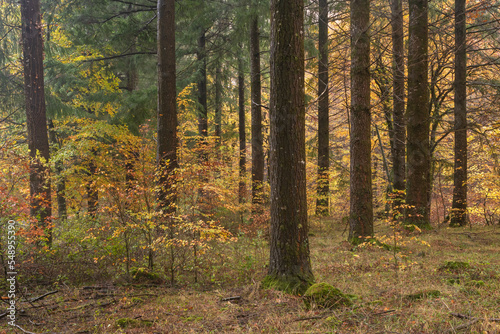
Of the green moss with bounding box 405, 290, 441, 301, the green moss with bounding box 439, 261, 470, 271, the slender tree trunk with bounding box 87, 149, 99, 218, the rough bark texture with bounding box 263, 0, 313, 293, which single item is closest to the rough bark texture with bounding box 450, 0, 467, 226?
the green moss with bounding box 439, 261, 470, 271

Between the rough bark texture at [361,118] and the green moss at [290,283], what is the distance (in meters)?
3.28

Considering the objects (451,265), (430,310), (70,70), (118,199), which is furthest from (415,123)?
(70,70)

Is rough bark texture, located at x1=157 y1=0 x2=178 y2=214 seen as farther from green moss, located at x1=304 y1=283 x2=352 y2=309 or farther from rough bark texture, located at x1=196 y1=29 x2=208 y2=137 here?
rough bark texture, located at x1=196 y1=29 x2=208 y2=137

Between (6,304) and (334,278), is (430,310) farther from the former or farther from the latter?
(6,304)

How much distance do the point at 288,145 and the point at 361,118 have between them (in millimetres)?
3459

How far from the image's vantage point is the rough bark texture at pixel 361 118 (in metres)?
7.07

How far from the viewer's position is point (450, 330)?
2820mm

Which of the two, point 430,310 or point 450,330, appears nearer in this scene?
point 450,330

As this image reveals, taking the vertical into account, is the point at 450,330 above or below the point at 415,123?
below

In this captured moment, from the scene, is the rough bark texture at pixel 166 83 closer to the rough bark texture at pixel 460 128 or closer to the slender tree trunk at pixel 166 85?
the slender tree trunk at pixel 166 85

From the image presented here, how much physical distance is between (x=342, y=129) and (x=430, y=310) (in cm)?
1723

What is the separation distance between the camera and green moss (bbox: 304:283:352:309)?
12.6 feet

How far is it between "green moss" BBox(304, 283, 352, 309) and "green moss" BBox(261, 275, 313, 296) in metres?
0.35

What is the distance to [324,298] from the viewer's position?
3.89 metres
